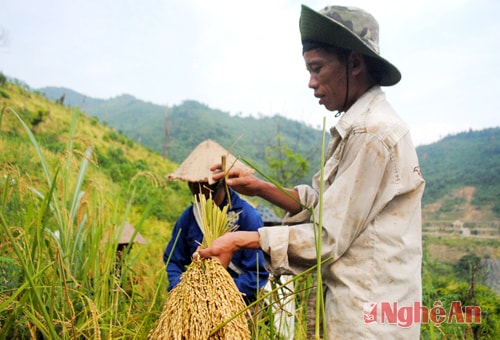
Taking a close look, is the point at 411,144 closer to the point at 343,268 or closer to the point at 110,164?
the point at 343,268

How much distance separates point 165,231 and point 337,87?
329 inches

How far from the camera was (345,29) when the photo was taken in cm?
132

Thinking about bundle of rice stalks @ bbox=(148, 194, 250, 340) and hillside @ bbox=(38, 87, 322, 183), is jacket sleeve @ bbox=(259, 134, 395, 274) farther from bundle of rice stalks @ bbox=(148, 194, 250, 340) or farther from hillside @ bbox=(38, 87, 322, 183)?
hillside @ bbox=(38, 87, 322, 183)

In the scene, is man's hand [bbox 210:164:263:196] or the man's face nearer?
Result: the man's face

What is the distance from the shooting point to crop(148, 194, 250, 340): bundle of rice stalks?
1089 millimetres

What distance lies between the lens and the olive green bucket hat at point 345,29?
1352 mm

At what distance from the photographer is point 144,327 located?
1.51 meters

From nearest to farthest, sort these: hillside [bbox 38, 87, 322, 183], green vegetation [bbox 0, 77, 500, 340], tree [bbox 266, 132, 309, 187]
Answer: green vegetation [bbox 0, 77, 500, 340] → tree [bbox 266, 132, 309, 187] → hillside [bbox 38, 87, 322, 183]

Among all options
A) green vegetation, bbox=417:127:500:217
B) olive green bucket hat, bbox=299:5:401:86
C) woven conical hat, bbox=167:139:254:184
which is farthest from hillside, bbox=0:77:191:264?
green vegetation, bbox=417:127:500:217

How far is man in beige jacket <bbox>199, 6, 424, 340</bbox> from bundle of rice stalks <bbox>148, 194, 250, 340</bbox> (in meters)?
0.07

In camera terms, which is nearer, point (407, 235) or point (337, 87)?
point (407, 235)

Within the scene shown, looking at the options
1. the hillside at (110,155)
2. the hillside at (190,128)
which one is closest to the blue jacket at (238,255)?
the hillside at (110,155)

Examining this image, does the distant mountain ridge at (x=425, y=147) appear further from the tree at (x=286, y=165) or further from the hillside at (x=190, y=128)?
the tree at (x=286, y=165)

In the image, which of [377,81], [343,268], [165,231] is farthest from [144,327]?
[165,231]
